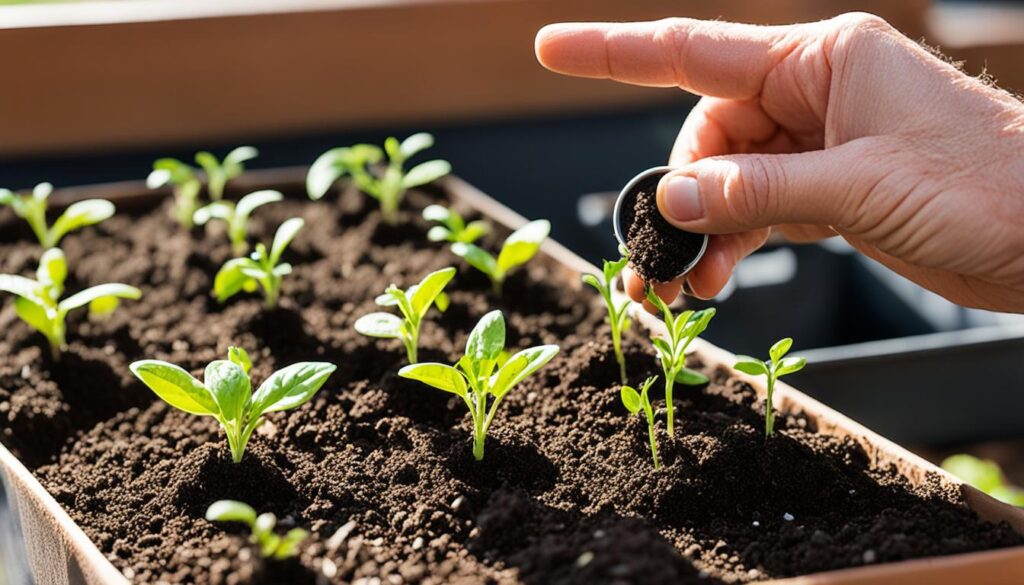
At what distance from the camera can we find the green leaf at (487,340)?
1154 mm

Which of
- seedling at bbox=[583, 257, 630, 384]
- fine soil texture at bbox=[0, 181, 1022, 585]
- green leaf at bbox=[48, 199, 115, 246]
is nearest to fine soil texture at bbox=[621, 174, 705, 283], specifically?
seedling at bbox=[583, 257, 630, 384]

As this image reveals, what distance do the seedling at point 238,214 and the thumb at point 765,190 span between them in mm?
713

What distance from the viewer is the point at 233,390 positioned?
3.60ft

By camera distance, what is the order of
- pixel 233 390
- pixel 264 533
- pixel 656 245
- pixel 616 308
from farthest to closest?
pixel 616 308
pixel 656 245
pixel 233 390
pixel 264 533

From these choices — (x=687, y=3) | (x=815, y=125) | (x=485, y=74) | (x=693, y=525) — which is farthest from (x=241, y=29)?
(x=693, y=525)

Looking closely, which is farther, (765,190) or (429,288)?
(429,288)

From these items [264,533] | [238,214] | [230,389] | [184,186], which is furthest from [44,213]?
[264,533]

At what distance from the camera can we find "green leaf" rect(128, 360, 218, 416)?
43.8 inches

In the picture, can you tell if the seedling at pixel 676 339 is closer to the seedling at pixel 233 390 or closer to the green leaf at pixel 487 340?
the green leaf at pixel 487 340

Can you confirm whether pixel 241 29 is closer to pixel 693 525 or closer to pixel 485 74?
pixel 485 74

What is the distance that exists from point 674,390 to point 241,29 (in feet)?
4.82

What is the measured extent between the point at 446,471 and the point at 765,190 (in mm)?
437

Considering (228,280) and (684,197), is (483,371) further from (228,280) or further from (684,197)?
(228,280)

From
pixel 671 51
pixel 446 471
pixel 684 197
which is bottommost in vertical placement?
pixel 446 471
